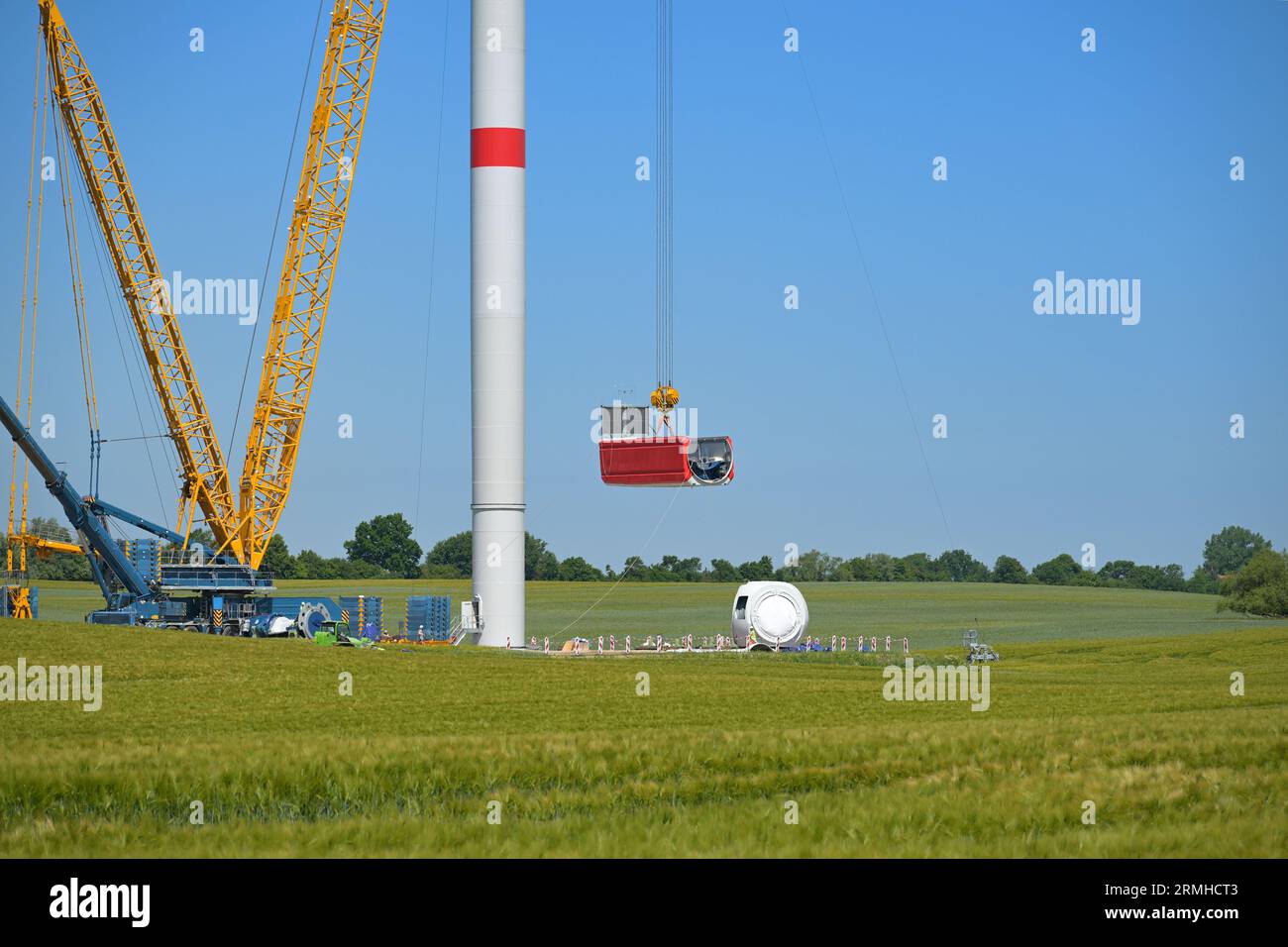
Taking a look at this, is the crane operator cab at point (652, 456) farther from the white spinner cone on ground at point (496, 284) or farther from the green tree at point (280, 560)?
the green tree at point (280, 560)

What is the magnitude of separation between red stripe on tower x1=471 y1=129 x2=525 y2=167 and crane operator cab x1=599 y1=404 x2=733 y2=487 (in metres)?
15.8

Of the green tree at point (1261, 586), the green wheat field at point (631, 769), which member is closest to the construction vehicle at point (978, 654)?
the green wheat field at point (631, 769)

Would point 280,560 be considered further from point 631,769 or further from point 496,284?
point 631,769

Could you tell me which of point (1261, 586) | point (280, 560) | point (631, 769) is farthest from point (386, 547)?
point (631, 769)

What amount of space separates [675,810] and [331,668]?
36.5 m

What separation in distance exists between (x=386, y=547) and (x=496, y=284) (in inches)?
4822

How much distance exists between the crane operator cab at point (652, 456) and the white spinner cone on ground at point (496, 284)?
32.1 ft

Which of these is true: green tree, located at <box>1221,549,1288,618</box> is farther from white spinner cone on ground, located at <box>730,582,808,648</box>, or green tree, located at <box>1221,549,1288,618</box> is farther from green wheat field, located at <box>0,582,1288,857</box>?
green wheat field, located at <box>0,582,1288,857</box>

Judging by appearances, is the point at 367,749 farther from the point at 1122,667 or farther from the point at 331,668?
the point at 1122,667

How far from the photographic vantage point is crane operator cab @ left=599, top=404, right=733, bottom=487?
218ft

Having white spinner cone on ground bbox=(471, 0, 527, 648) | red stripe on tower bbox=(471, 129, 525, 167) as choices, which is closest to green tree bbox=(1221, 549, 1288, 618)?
white spinner cone on ground bbox=(471, 0, 527, 648)

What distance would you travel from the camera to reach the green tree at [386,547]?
19350 cm

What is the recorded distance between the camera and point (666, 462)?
67.1m
